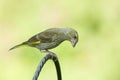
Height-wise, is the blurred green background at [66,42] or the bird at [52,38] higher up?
the bird at [52,38]

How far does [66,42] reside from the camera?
5.85m

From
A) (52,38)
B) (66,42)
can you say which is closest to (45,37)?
(52,38)

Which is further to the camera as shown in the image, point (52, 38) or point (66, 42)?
point (66, 42)

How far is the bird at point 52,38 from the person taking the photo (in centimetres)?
303

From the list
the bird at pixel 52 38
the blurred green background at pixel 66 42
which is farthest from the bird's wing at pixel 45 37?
the blurred green background at pixel 66 42

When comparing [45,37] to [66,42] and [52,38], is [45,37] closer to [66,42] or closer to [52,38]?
[52,38]

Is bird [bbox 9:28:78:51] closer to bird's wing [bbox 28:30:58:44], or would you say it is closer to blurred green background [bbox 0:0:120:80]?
bird's wing [bbox 28:30:58:44]

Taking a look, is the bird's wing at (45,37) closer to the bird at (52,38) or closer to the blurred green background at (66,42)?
the bird at (52,38)

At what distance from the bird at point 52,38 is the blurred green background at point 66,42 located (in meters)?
2.45

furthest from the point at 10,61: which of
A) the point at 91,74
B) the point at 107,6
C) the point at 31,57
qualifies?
the point at 107,6

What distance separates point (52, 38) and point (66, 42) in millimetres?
2769

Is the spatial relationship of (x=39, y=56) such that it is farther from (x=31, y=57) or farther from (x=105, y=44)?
(x=105, y=44)

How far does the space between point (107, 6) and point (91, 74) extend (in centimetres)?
86

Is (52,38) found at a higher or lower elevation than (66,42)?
higher
